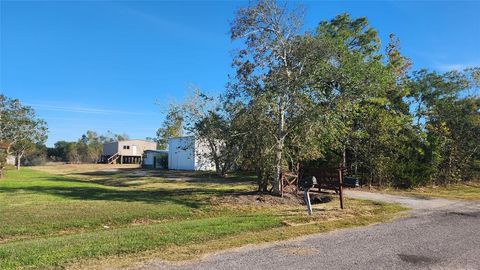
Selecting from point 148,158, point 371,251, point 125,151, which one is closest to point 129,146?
point 125,151

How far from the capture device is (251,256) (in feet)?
21.3

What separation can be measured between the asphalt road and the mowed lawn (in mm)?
565

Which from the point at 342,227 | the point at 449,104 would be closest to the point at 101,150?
the point at 449,104

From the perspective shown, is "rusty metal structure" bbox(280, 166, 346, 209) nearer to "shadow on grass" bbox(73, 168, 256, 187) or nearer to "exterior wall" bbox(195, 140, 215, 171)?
"exterior wall" bbox(195, 140, 215, 171)

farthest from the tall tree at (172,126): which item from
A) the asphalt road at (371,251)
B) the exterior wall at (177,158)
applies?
the asphalt road at (371,251)

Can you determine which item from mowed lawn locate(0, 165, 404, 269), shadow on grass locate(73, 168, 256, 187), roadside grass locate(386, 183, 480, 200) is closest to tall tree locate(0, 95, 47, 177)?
shadow on grass locate(73, 168, 256, 187)

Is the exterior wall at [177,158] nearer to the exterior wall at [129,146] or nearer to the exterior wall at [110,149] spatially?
the exterior wall at [129,146]

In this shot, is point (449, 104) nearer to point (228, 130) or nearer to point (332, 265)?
point (228, 130)

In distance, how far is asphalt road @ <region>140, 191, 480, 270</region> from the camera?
602cm

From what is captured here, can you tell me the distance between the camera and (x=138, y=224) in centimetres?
1068

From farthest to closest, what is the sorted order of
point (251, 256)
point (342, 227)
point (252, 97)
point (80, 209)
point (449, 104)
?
1. point (449, 104)
2. point (252, 97)
3. point (80, 209)
4. point (342, 227)
5. point (251, 256)

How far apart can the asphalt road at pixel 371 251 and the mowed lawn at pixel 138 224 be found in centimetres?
57

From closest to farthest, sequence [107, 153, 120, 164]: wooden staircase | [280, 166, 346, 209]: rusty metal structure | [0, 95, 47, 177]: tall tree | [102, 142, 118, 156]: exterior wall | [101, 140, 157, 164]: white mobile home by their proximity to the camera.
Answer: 1. [280, 166, 346, 209]: rusty metal structure
2. [0, 95, 47, 177]: tall tree
3. [107, 153, 120, 164]: wooden staircase
4. [101, 140, 157, 164]: white mobile home
5. [102, 142, 118, 156]: exterior wall

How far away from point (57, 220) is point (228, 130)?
260 inches
